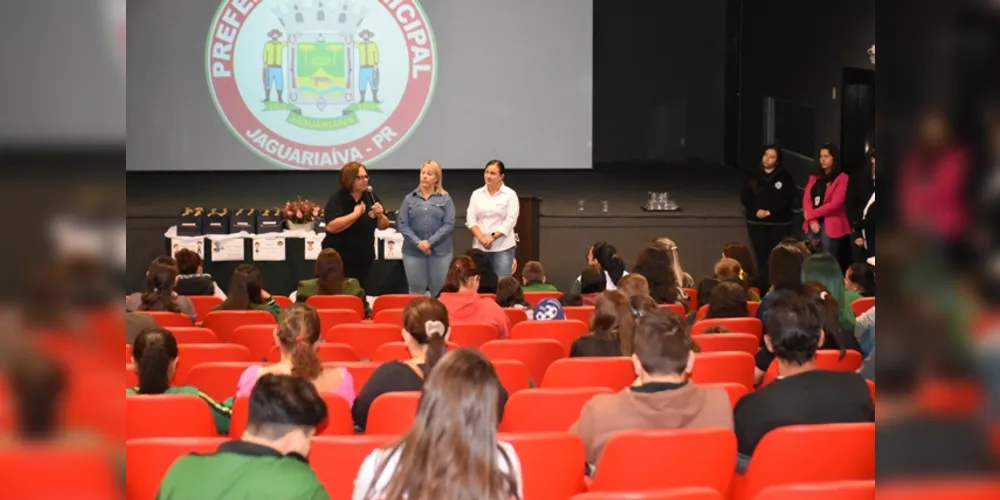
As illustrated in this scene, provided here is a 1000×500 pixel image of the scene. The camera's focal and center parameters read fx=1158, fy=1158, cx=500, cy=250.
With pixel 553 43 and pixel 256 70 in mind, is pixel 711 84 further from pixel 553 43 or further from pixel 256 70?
pixel 256 70

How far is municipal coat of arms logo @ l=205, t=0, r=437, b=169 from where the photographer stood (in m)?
11.8

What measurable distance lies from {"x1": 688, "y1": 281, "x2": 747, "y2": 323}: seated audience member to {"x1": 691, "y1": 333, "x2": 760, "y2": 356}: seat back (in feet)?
2.29

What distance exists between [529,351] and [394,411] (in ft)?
4.92

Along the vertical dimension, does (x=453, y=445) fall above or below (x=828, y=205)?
below


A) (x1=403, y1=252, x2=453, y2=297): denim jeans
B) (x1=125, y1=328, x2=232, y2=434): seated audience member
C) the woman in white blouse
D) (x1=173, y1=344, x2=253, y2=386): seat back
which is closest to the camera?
(x1=125, y1=328, x2=232, y2=434): seated audience member

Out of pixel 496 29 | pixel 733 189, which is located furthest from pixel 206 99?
pixel 733 189

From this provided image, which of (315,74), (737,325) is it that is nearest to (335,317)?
(737,325)

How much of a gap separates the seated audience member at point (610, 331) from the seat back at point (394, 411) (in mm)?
1362

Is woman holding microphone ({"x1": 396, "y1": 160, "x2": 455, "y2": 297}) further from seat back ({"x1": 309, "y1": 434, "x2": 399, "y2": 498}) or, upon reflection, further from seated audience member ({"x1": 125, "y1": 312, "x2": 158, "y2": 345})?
seat back ({"x1": 309, "y1": 434, "x2": 399, "y2": 498})

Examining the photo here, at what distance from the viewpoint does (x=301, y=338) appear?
169 inches

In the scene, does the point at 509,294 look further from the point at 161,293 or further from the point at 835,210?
the point at 835,210

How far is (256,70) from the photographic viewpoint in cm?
1174

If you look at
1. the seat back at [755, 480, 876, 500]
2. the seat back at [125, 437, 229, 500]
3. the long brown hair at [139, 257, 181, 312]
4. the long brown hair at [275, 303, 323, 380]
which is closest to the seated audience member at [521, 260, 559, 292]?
the long brown hair at [139, 257, 181, 312]

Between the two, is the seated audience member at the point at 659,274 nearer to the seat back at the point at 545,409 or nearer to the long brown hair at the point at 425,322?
the long brown hair at the point at 425,322
